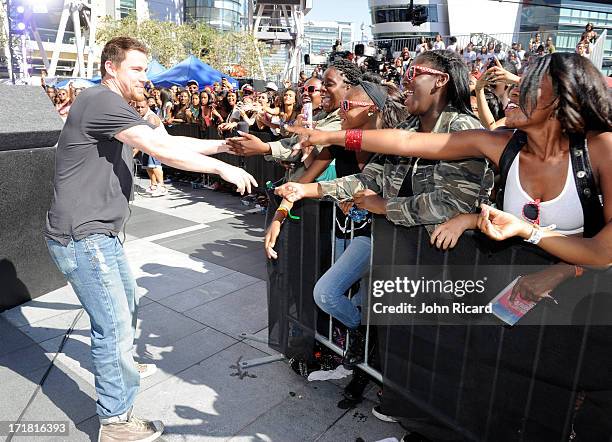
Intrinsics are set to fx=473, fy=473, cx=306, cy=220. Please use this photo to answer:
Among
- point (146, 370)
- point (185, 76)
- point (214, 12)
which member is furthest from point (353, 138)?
point (214, 12)

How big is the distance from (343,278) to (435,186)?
0.83 m

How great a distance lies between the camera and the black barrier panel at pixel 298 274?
311cm

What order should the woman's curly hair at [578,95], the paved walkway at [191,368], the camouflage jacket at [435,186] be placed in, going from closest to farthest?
the woman's curly hair at [578,95]
the camouflage jacket at [435,186]
the paved walkway at [191,368]

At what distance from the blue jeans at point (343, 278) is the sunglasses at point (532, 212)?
1.08 meters

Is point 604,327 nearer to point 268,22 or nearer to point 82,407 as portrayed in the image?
point 82,407

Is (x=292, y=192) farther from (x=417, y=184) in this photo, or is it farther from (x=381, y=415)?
(x=381, y=415)

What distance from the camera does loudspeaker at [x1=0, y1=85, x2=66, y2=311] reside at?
4.28 m

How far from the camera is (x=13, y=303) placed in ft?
14.7

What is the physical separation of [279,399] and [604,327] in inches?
83.1

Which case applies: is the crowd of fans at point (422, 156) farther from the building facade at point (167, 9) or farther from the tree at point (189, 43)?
the building facade at point (167, 9)

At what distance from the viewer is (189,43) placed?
6384 cm

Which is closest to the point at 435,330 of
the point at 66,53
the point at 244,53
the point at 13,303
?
the point at 13,303

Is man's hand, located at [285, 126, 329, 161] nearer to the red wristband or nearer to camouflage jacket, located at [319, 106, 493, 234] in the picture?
the red wristband

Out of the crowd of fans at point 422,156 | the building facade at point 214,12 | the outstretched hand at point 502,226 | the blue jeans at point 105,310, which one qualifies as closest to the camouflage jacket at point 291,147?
the crowd of fans at point 422,156
